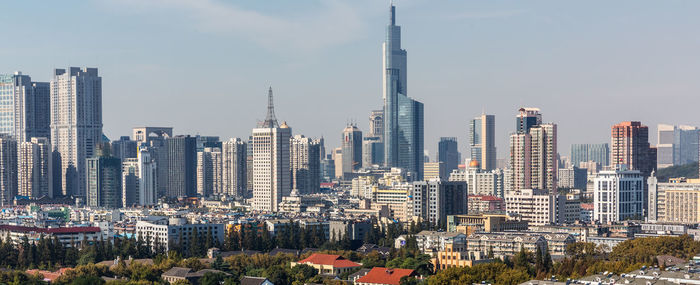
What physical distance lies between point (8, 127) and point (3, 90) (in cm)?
517

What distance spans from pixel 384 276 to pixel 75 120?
101691 millimetres

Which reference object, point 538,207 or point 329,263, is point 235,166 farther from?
point 329,263

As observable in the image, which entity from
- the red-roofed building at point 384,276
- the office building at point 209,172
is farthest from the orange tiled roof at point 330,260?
the office building at point 209,172

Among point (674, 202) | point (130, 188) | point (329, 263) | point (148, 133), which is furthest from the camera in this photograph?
point (148, 133)

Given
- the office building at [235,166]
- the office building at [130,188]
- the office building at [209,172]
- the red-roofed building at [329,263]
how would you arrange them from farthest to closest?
the office building at [209,172] → the office building at [235,166] → the office building at [130,188] → the red-roofed building at [329,263]

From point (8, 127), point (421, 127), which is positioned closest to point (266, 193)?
point (8, 127)

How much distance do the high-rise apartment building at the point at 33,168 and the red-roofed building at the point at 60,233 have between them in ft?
194

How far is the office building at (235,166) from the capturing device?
160125mm

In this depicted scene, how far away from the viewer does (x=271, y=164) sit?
120188 mm

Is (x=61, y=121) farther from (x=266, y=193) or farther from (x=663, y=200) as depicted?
(x=663, y=200)

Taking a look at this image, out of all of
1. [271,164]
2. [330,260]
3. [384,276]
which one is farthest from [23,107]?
[384,276]

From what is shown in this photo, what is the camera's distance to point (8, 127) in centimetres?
16200

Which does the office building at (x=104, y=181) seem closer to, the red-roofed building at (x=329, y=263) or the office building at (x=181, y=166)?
the office building at (x=181, y=166)

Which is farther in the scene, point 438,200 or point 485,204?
point 485,204
